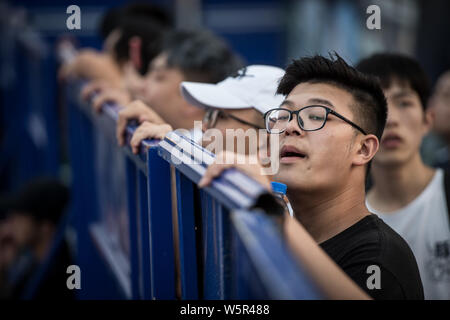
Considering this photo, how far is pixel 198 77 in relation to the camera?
3.57 meters

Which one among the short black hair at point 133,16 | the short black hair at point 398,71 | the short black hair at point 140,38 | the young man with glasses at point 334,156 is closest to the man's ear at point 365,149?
the young man with glasses at point 334,156

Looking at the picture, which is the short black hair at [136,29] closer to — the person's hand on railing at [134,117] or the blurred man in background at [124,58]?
the blurred man in background at [124,58]

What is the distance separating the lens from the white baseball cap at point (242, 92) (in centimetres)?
267

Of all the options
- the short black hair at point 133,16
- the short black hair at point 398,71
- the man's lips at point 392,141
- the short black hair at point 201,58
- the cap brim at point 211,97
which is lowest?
the man's lips at point 392,141

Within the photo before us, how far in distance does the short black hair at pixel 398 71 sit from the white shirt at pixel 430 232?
44 centimetres

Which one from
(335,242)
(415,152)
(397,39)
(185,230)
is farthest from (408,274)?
(397,39)

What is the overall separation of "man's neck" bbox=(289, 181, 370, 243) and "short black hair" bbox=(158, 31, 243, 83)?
1.57m

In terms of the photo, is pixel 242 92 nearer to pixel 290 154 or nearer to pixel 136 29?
pixel 290 154

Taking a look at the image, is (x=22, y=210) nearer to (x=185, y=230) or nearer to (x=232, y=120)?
(x=232, y=120)

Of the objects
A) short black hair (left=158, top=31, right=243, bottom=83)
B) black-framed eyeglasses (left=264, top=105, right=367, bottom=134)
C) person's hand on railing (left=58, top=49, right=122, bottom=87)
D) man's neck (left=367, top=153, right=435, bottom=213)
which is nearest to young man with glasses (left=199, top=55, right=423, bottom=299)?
black-framed eyeglasses (left=264, top=105, right=367, bottom=134)

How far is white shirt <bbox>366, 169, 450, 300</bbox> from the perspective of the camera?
2605 millimetres

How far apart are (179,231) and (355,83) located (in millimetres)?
819

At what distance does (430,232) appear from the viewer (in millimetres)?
2707

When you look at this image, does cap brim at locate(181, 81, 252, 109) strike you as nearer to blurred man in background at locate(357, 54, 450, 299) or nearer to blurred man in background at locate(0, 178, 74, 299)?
blurred man in background at locate(357, 54, 450, 299)
